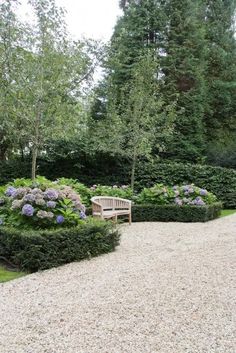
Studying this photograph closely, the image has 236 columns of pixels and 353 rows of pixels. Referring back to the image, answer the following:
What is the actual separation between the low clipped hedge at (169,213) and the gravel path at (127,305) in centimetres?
399

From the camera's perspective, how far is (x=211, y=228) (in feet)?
30.7

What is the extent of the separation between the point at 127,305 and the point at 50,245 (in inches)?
74.7

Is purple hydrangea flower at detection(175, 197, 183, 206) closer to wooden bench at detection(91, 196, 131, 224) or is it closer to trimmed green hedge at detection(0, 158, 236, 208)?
wooden bench at detection(91, 196, 131, 224)

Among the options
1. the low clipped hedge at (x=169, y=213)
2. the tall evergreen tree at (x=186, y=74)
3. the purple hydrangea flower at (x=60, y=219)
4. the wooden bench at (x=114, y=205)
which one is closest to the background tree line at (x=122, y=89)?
the tall evergreen tree at (x=186, y=74)

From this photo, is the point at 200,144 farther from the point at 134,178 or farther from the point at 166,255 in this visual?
the point at 166,255

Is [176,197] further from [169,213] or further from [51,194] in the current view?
[51,194]

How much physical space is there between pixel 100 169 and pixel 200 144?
19.4 ft

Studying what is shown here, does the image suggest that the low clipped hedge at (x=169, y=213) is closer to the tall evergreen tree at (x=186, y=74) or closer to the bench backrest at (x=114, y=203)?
the bench backrest at (x=114, y=203)

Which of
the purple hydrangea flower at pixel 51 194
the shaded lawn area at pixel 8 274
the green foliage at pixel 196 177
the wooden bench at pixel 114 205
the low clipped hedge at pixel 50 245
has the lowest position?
the shaded lawn area at pixel 8 274

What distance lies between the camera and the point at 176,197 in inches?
437

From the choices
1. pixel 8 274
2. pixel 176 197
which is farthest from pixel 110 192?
pixel 8 274

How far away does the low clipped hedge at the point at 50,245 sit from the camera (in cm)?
539

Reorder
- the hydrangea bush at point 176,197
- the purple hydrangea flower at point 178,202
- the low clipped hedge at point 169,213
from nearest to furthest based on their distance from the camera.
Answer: the low clipped hedge at point 169,213 → the purple hydrangea flower at point 178,202 → the hydrangea bush at point 176,197

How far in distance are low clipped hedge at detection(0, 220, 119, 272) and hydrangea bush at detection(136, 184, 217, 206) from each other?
15.9 feet
